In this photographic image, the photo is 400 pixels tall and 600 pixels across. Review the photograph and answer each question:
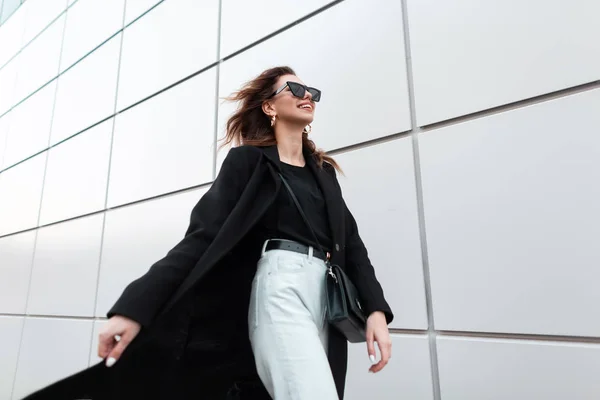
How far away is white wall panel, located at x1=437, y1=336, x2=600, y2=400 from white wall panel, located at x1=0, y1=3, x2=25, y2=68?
7007 millimetres

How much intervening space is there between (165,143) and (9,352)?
9.88 feet

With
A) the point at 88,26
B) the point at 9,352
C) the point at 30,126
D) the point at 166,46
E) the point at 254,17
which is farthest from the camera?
the point at 30,126

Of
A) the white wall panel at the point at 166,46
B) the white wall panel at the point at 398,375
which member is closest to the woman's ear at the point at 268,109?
the white wall panel at the point at 398,375

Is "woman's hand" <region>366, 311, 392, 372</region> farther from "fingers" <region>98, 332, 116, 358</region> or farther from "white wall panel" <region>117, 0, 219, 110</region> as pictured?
"white wall panel" <region>117, 0, 219, 110</region>

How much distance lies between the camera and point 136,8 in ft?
12.2

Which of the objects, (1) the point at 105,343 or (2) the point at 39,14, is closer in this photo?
(1) the point at 105,343

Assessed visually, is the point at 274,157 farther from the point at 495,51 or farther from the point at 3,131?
the point at 3,131

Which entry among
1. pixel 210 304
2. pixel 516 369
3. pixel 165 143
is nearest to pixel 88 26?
pixel 165 143

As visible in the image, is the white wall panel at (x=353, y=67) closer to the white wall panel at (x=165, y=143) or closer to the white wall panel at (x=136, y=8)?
the white wall panel at (x=165, y=143)

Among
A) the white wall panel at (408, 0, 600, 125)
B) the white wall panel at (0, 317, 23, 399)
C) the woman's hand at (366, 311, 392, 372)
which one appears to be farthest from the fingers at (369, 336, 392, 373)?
the white wall panel at (0, 317, 23, 399)

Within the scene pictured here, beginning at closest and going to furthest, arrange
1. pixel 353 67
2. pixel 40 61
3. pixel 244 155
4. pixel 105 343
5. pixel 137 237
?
pixel 105 343 → pixel 244 155 → pixel 353 67 → pixel 137 237 → pixel 40 61

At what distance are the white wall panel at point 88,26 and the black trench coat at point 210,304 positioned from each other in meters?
3.62

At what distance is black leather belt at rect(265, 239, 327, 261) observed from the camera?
3.68 feet

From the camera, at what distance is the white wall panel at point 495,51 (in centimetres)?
151
